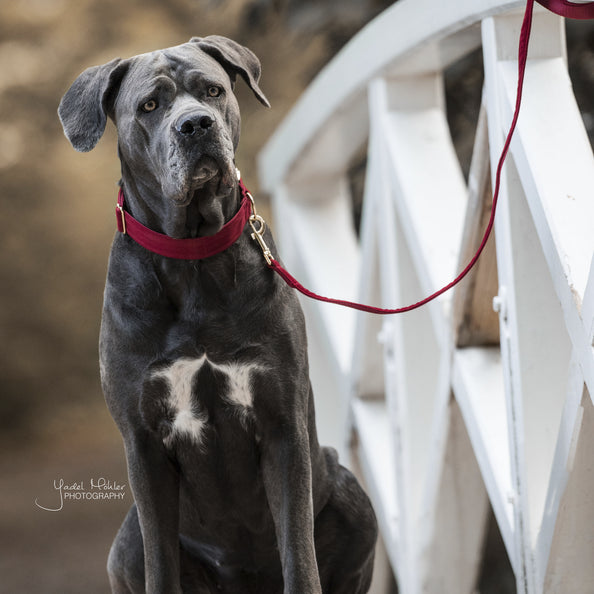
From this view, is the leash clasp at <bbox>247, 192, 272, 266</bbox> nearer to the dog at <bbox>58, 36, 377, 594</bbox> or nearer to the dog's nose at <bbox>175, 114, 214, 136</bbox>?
the dog at <bbox>58, 36, 377, 594</bbox>

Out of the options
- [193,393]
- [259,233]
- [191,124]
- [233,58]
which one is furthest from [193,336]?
[233,58]

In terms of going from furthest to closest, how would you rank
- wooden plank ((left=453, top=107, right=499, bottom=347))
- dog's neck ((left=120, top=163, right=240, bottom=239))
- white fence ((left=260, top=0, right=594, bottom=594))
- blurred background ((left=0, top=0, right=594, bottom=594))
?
1. blurred background ((left=0, top=0, right=594, bottom=594))
2. wooden plank ((left=453, top=107, right=499, bottom=347))
3. white fence ((left=260, top=0, right=594, bottom=594))
4. dog's neck ((left=120, top=163, right=240, bottom=239))

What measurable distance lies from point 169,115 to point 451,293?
3.23ft

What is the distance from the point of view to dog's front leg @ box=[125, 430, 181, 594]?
1466 mm

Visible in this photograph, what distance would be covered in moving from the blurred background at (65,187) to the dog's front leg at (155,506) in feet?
7.28

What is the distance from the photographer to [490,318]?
211cm

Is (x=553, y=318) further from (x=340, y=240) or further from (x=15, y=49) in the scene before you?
(x=15, y=49)

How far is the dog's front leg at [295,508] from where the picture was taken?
1.43 m

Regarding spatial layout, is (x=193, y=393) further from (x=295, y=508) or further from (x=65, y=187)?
(x=65, y=187)

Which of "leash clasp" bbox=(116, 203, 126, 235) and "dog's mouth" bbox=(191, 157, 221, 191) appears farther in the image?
"leash clasp" bbox=(116, 203, 126, 235)

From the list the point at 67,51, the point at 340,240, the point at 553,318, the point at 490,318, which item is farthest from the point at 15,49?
the point at 553,318

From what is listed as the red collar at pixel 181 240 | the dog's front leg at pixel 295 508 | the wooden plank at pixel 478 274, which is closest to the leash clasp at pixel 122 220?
the red collar at pixel 181 240

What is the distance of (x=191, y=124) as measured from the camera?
129 cm

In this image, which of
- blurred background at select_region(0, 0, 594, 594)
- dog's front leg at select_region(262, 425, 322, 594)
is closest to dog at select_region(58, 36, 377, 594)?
dog's front leg at select_region(262, 425, 322, 594)
